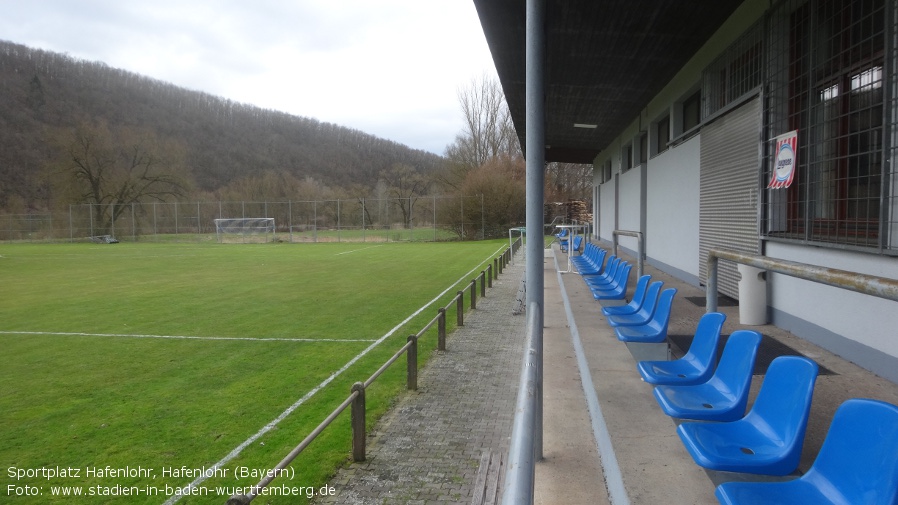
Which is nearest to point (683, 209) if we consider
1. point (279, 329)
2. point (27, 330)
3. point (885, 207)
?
point (885, 207)

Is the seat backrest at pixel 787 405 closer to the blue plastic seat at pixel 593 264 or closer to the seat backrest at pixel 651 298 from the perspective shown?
the seat backrest at pixel 651 298

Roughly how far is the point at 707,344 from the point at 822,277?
1.11 metres

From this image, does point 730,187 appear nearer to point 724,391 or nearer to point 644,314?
point 644,314

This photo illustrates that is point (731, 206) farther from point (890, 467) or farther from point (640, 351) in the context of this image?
point (890, 467)

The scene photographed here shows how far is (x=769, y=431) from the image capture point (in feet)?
7.84

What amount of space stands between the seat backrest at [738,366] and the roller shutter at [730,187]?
4.61 meters

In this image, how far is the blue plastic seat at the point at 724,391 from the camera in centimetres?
270

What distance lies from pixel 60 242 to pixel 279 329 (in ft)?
158

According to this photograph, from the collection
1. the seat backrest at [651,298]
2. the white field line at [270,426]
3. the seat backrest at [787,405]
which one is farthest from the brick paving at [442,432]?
the seat backrest at [787,405]

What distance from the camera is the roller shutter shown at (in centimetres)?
714

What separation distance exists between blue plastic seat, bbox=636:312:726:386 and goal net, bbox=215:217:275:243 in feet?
145

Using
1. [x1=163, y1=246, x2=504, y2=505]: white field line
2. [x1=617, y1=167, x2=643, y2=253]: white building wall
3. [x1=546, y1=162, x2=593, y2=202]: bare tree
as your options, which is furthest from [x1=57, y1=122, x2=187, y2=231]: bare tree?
[x1=163, y1=246, x2=504, y2=505]: white field line

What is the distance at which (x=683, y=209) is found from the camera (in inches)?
427

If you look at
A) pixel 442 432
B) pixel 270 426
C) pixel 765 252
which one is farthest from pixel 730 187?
pixel 270 426
